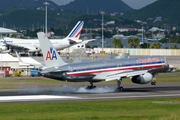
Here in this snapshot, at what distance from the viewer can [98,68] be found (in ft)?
147

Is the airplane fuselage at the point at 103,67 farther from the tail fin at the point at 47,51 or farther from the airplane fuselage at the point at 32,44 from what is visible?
the airplane fuselage at the point at 32,44

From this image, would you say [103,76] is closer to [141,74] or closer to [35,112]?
[141,74]

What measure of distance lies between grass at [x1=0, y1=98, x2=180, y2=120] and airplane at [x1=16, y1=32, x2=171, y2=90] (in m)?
8.01

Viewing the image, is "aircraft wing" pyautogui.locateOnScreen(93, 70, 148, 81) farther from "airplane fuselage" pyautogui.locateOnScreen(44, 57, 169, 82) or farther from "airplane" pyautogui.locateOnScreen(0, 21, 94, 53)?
"airplane" pyautogui.locateOnScreen(0, 21, 94, 53)

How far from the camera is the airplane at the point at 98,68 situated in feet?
139

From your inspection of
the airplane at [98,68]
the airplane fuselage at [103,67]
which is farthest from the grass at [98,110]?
the airplane fuselage at [103,67]

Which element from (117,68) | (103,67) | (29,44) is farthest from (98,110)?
(29,44)

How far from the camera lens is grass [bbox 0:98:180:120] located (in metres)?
26.7

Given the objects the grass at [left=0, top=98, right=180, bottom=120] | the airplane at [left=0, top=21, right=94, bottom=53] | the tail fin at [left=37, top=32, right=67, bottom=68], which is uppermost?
the airplane at [left=0, top=21, right=94, bottom=53]

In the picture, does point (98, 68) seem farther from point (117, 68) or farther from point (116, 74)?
point (117, 68)

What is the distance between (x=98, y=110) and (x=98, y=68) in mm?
14915

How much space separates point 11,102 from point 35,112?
7.28 m

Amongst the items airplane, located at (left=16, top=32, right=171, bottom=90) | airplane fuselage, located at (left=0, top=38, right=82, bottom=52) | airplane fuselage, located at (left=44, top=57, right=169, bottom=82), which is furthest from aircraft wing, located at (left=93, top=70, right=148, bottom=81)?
airplane fuselage, located at (left=0, top=38, right=82, bottom=52)

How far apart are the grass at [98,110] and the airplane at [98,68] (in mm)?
8011
